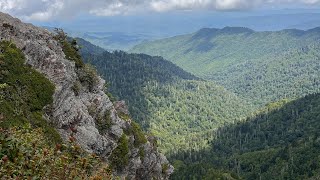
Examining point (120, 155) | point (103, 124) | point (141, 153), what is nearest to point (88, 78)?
point (103, 124)

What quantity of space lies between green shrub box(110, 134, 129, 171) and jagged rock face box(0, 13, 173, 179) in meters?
0.77

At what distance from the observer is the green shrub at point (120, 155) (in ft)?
155

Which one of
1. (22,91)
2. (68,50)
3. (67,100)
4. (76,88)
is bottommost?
Answer: (67,100)

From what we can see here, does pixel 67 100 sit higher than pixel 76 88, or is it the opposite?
pixel 76 88

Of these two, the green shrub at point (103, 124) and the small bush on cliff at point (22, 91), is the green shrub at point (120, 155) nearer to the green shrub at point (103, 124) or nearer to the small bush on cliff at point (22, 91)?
the green shrub at point (103, 124)

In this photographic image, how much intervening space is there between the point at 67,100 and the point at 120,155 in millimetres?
10767

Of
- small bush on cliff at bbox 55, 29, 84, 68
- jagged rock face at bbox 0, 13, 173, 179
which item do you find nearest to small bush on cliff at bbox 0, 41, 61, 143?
jagged rock face at bbox 0, 13, 173, 179

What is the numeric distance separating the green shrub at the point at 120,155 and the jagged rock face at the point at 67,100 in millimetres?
772

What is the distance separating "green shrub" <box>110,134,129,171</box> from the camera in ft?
155

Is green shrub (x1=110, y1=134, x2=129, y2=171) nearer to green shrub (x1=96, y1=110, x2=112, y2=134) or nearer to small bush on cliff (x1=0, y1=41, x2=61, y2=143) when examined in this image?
green shrub (x1=96, y1=110, x2=112, y2=134)

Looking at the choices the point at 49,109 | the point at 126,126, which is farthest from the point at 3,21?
the point at 126,126

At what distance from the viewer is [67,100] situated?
4222 cm

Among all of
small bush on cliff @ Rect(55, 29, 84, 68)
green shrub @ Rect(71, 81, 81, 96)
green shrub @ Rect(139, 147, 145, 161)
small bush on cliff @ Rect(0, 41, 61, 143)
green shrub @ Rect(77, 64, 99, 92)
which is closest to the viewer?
small bush on cliff @ Rect(0, 41, 61, 143)

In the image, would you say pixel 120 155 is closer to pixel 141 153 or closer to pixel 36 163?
Result: pixel 141 153
